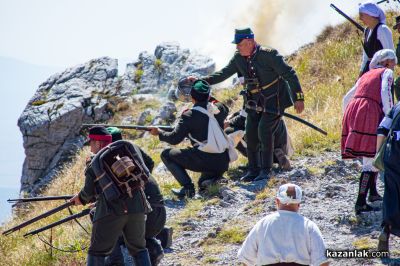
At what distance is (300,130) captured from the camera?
14688mm

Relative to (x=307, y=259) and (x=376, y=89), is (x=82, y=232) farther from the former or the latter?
(x=307, y=259)

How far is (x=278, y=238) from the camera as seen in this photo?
6328mm

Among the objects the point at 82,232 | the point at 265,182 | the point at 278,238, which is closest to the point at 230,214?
the point at 265,182

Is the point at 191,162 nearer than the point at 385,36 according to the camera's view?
No

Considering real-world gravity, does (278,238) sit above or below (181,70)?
below

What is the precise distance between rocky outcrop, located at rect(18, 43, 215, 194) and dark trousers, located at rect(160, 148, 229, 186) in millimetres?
11011

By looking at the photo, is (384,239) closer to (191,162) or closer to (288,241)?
(288,241)

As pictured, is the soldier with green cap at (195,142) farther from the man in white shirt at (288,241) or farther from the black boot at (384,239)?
the man in white shirt at (288,241)

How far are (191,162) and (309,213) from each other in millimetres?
2208

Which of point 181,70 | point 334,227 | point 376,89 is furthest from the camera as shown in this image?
point 181,70

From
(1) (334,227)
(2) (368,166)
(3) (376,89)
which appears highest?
(3) (376,89)

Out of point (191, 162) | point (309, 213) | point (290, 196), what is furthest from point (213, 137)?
point (290, 196)

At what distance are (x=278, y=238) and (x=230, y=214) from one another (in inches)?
179

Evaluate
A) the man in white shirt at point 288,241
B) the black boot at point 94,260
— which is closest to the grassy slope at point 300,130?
the black boot at point 94,260
